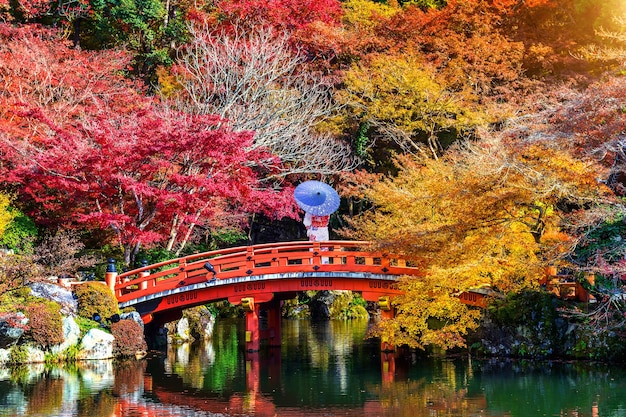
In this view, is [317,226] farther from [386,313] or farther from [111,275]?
[111,275]

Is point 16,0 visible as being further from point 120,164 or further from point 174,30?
point 120,164

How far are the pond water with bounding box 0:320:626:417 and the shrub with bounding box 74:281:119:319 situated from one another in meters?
1.49

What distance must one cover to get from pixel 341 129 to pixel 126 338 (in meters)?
11.9

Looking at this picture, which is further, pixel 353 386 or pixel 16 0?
pixel 16 0

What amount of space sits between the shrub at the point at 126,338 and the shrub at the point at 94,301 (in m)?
0.42

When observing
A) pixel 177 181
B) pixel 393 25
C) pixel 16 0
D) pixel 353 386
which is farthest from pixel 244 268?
pixel 16 0

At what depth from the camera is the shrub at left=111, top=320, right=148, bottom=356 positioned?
20859 millimetres

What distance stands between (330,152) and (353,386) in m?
13.1

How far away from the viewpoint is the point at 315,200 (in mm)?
26406

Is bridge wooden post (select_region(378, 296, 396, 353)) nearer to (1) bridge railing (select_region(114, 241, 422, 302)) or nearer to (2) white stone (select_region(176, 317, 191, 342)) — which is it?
(1) bridge railing (select_region(114, 241, 422, 302))

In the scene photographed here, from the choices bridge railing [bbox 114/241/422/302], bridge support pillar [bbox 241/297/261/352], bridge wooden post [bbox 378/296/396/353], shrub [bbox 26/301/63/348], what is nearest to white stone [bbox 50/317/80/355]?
shrub [bbox 26/301/63/348]

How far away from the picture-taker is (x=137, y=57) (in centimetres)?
3297

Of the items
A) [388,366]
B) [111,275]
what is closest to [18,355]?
[111,275]

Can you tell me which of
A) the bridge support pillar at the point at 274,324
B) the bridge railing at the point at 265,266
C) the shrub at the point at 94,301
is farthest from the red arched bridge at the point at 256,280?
the bridge support pillar at the point at 274,324
